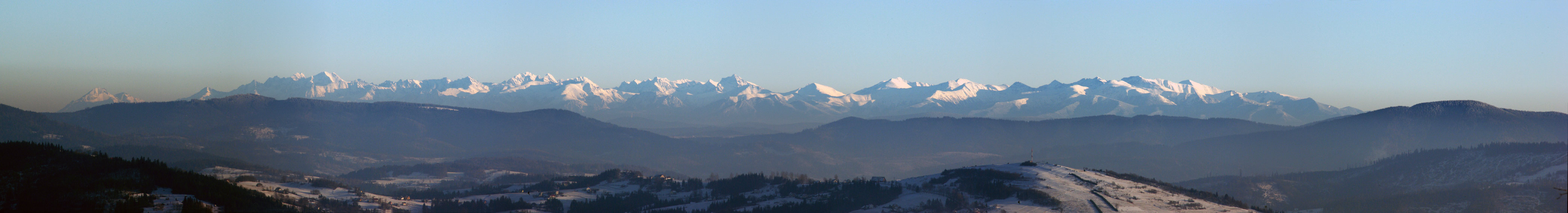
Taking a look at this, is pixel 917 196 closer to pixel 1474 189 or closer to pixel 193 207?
pixel 193 207

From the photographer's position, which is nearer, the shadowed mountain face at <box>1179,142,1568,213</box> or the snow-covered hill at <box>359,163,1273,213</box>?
the snow-covered hill at <box>359,163,1273,213</box>

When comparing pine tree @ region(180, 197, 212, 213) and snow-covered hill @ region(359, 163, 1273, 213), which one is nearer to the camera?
pine tree @ region(180, 197, 212, 213)

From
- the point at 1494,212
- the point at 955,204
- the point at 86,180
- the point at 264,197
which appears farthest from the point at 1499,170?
the point at 86,180

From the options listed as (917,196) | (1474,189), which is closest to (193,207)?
(917,196)

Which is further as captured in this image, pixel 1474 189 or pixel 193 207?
pixel 1474 189

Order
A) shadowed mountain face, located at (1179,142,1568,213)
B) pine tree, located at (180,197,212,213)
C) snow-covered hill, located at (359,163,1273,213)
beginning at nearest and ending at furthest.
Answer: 1. pine tree, located at (180,197,212,213)
2. snow-covered hill, located at (359,163,1273,213)
3. shadowed mountain face, located at (1179,142,1568,213)

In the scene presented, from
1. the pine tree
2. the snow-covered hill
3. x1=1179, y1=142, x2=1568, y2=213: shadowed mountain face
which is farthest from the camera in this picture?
A: x1=1179, y1=142, x2=1568, y2=213: shadowed mountain face

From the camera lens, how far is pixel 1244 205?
3733 inches

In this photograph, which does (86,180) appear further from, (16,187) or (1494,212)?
(1494,212)

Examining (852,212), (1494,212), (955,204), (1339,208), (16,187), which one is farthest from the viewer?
(1339,208)

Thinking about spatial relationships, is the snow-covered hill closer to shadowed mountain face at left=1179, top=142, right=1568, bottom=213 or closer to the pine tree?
the pine tree

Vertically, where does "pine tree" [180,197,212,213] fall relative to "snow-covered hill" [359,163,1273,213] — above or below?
above

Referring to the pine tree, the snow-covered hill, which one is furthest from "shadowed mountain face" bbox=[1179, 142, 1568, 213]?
the pine tree

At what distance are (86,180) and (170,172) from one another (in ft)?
21.3
